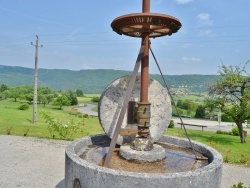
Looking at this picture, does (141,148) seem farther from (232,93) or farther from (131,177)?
(232,93)

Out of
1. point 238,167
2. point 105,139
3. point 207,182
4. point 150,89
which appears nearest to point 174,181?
point 207,182

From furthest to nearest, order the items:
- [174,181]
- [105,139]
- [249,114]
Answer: [249,114] < [105,139] < [174,181]

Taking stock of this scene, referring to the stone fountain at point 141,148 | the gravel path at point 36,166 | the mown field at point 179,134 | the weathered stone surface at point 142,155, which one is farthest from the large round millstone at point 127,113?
the mown field at point 179,134

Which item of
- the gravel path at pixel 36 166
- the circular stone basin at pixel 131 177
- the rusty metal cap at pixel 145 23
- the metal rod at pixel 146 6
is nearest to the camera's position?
the circular stone basin at pixel 131 177

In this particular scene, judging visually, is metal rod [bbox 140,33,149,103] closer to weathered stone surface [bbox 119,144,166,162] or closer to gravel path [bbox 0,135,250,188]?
weathered stone surface [bbox 119,144,166,162]

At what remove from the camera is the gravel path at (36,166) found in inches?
311

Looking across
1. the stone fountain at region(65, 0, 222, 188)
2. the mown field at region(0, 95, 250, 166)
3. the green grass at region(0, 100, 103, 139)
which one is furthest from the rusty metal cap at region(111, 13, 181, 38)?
the green grass at region(0, 100, 103, 139)

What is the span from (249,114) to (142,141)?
16348 mm

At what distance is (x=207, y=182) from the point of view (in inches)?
160

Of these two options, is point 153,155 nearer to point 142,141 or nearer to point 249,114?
point 142,141

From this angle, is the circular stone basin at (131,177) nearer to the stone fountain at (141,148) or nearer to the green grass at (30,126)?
the stone fountain at (141,148)

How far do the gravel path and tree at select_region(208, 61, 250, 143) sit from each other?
948 cm

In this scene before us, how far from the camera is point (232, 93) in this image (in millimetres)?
20266

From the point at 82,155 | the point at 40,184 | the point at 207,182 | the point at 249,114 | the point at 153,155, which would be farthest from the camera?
the point at 249,114
